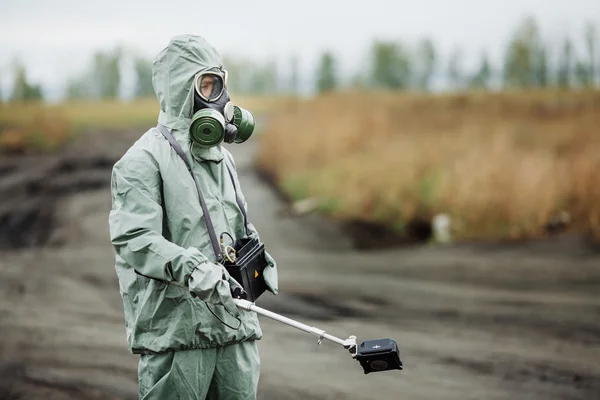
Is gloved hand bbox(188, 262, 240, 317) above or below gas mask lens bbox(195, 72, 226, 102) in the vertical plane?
below

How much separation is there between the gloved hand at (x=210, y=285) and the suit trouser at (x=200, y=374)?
0.29 metres

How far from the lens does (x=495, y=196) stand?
9148 millimetres

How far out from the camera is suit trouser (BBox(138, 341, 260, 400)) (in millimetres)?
2756

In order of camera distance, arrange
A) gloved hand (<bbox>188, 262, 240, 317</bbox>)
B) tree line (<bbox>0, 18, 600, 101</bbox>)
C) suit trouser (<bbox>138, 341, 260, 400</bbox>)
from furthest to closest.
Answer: tree line (<bbox>0, 18, 600, 101</bbox>) → suit trouser (<bbox>138, 341, 260, 400</bbox>) → gloved hand (<bbox>188, 262, 240, 317</bbox>)

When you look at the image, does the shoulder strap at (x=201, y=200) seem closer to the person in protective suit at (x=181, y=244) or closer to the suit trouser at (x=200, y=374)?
the person in protective suit at (x=181, y=244)

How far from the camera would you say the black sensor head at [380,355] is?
265 centimetres

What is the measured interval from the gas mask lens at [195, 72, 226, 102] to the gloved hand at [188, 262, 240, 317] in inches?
23.9

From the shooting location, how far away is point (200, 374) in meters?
2.77

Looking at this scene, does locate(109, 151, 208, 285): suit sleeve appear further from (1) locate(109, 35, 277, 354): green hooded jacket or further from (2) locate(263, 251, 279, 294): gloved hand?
(2) locate(263, 251, 279, 294): gloved hand

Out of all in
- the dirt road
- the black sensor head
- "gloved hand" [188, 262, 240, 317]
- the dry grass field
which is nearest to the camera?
"gloved hand" [188, 262, 240, 317]

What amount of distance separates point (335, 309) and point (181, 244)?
444cm

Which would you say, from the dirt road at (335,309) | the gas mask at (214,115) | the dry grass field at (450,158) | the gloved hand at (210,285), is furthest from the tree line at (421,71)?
the gloved hand at (210,285)

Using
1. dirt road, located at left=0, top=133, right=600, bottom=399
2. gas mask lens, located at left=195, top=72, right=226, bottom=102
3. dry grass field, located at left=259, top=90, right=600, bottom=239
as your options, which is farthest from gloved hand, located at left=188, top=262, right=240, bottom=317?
dry grass field, located at left=259, top=90, right=600, bottom=239

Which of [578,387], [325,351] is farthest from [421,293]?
[578,387]
